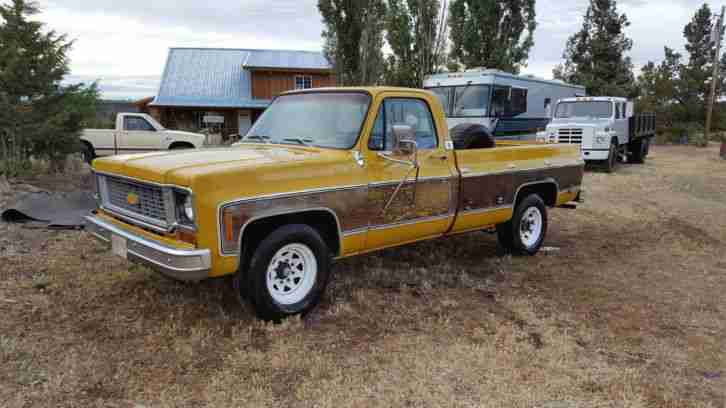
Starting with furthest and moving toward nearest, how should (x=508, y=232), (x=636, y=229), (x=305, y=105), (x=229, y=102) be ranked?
(x=229, y=102) → (x=636, y=229) → (x=508, y=232) → (x=305, y=105)

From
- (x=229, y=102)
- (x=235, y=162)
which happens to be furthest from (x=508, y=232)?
(x=229, y=102)

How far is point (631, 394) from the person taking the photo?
347 cm

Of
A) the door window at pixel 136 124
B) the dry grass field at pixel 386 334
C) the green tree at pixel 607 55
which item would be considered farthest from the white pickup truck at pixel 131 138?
the green tree at pixel 607 55

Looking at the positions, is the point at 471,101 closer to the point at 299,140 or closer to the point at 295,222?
the point at 299,140

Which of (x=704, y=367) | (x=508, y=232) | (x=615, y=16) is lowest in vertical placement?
(x=704, y=367)

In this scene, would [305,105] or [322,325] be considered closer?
[322,325]

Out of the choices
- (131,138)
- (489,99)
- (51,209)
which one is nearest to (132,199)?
(51,209)

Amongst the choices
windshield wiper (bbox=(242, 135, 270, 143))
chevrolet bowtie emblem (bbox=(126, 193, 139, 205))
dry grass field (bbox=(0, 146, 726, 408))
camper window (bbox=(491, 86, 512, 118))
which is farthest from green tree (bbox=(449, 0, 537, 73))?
chevrolet bowtie emblem (bbox=(126, 193, 139, 205))

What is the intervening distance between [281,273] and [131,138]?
11.4m

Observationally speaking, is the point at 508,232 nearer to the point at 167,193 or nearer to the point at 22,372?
the point at 167,193

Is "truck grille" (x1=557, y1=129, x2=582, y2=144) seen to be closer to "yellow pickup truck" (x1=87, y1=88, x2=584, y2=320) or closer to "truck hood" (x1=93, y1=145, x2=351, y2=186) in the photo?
"yellow pickup truck" (x1=87, y1=88, x2=584, y2=320)

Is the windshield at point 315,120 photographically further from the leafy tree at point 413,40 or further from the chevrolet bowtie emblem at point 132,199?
the leafy tree at point 413,40

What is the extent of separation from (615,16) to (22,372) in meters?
38.8

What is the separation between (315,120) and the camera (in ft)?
16.5
